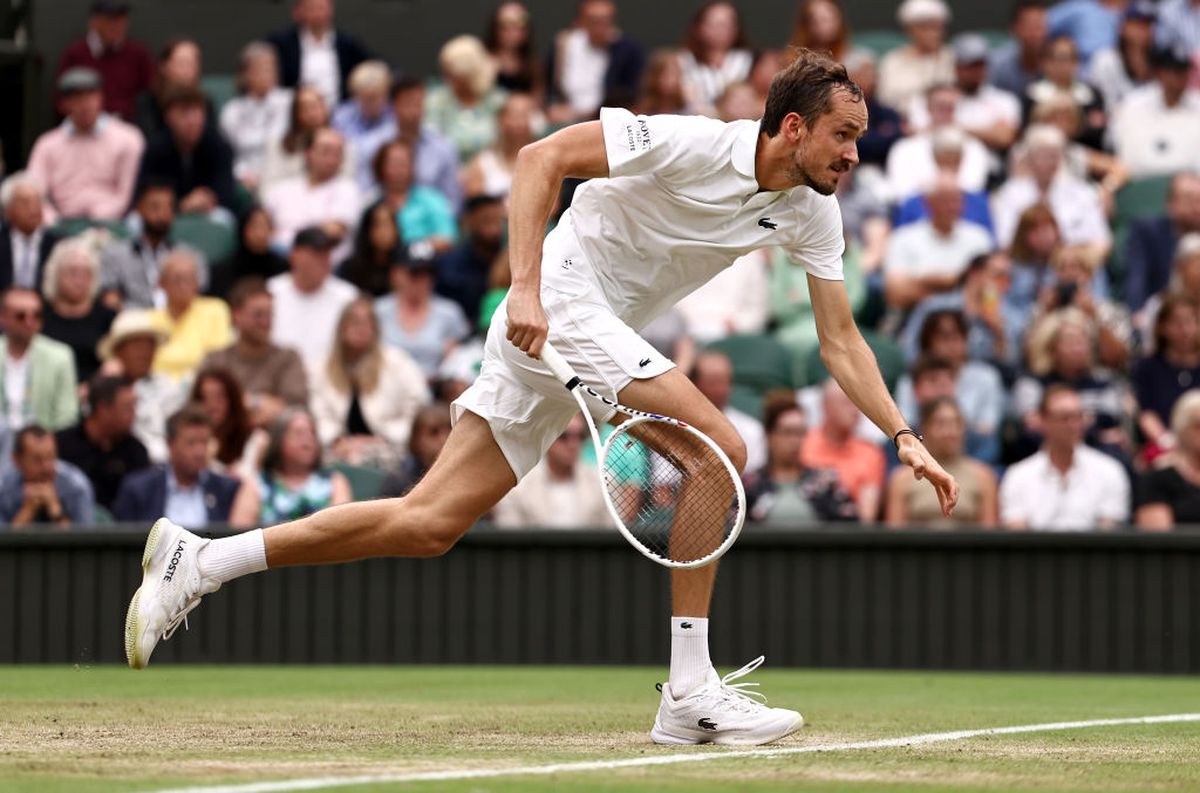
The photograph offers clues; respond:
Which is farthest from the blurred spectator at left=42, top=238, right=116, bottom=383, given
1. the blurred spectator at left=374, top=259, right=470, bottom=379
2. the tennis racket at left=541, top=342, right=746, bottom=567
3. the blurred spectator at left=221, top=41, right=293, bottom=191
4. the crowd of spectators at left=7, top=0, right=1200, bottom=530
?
the tennis racket at left=541, top=342, right=746, bottom=567

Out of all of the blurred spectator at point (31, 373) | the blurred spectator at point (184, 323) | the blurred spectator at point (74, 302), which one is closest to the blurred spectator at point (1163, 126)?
the blurred spectator at point (184, 323)

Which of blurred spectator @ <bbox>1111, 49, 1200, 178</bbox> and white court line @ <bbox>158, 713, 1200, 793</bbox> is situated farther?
blurred spectator @ <bbox>1111, 49, 1200, 178</bbox>

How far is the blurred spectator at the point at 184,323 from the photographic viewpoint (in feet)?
39.8

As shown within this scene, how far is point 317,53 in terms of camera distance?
14695 mm

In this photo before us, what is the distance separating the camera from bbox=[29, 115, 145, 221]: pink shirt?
529 inches

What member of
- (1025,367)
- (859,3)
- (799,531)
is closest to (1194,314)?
(1025,367)

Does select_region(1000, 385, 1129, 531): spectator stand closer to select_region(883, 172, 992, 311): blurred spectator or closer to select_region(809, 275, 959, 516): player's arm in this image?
select_region(883, 172, 992, 311): blurred spectator

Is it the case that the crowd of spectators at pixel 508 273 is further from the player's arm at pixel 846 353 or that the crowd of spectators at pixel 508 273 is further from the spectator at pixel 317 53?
the player's arm at pixel 846 353

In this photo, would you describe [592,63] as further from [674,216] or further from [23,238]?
[674,216]

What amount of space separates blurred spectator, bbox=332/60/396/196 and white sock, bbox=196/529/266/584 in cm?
771

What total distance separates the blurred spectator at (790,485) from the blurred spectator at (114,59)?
19.1ft

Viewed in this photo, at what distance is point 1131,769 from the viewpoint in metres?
5.32

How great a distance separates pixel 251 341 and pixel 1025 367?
4.32m

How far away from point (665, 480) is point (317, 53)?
9.38 metres
